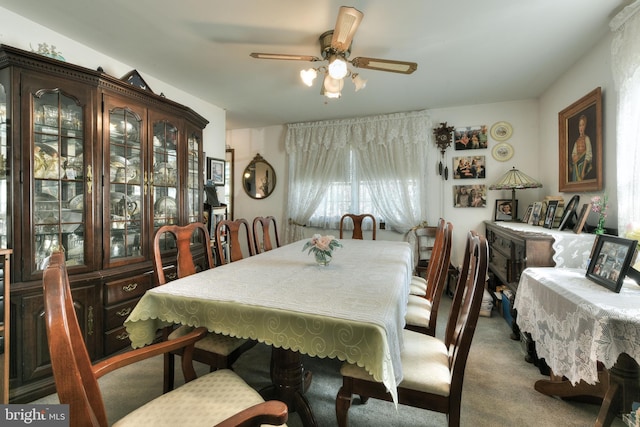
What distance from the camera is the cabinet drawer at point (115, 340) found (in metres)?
2.06

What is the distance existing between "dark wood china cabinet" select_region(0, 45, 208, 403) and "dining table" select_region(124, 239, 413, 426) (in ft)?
3.39

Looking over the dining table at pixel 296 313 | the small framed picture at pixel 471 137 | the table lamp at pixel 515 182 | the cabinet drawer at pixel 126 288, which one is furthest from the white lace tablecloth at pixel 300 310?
the small framed picture at pixel 471 137

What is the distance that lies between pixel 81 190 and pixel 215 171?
1846 millimetres

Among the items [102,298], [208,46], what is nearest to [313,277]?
[102,298]

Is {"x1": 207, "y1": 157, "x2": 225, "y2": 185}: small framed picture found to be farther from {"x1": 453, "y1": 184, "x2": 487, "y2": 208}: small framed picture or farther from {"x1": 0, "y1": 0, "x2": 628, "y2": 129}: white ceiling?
{"x1": 453, "y1": 184, "x2": 487, "y2": 208}: small framed picture

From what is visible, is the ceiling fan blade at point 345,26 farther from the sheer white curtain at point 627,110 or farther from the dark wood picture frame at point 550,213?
the dark wood picture frame at point 550,213

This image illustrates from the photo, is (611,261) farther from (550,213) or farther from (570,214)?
(550,213)

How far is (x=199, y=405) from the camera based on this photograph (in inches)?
38.7

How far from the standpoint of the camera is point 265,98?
3.36 metres

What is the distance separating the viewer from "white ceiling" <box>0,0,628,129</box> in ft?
5.87

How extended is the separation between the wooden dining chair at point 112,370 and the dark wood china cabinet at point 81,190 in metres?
1.27

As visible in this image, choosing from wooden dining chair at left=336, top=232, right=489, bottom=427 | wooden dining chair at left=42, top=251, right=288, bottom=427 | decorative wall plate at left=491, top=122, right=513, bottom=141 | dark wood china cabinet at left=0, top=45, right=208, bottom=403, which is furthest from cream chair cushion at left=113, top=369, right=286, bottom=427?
decorative wall plate at left=491, top=122, right=513, bottom=141

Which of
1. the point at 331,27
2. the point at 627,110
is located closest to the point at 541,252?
the point at 627,110

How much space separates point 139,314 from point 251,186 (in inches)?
143
